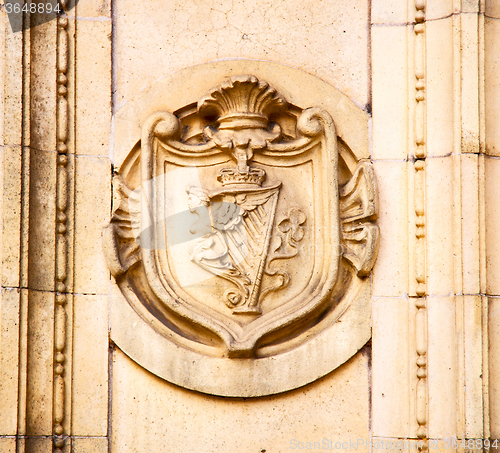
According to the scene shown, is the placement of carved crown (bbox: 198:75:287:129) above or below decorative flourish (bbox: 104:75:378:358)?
above

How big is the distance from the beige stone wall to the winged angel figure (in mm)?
Result: 530

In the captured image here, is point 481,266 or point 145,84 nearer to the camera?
point 481,266

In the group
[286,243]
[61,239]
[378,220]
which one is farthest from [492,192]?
[61,239]

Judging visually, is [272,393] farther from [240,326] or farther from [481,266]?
[481,266]

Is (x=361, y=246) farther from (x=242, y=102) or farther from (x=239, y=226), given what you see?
(x=242, y=102)

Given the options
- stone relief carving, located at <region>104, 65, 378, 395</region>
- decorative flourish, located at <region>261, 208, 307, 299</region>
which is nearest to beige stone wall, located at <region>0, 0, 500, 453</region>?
stone relief carving, located at <region>104, 65, 378, 395</region>

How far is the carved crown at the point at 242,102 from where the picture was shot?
444cm

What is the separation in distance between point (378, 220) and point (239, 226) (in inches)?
31.7

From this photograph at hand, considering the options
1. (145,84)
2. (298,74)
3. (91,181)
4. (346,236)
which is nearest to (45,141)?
(91,181)

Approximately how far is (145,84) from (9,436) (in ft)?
6.84

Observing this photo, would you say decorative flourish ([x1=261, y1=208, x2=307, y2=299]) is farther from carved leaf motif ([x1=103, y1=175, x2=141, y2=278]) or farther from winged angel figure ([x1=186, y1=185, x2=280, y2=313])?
carved leaf motif ([x1=103, y1=175, x2=141, y2=278])

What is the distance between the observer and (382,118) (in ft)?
15.0

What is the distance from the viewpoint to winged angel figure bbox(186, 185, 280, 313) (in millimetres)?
4383

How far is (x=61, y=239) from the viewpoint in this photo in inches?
172
